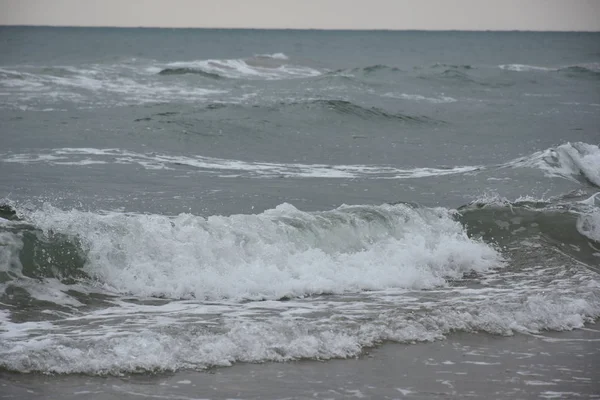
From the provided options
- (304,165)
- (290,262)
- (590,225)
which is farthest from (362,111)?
(290,262)

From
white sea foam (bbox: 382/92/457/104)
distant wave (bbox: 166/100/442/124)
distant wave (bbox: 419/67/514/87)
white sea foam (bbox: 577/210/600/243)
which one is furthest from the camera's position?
distant wave (bbox: 419/67/514/87)

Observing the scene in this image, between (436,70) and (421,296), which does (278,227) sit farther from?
(436,70)

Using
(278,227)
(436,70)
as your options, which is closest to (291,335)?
(278,227)

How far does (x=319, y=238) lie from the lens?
9219 mm

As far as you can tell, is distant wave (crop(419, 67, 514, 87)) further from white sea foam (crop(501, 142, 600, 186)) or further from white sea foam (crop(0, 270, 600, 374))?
white sea foam (crop(0, 270, 600, 374))

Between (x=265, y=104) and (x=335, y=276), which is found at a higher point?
(x=265, y=104)

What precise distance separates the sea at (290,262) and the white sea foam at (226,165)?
103 millimetres

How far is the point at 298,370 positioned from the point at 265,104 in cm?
1734

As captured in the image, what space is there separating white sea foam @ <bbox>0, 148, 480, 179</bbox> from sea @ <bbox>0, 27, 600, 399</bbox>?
10 cm

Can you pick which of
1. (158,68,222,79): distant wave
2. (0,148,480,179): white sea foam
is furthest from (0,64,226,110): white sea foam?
(0,148,480,179): white sea foam

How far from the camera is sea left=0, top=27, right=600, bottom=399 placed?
5.69m

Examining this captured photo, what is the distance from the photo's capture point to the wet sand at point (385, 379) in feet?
17.3

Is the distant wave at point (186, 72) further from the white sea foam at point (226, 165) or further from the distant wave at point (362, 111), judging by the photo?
the white sea foam at point (226, 165)

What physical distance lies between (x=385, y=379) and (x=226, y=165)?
9.17 meters
